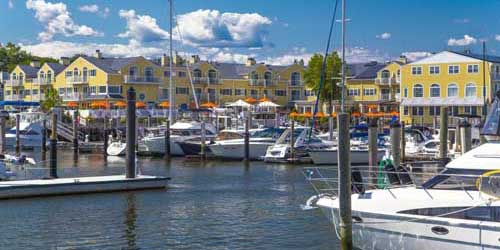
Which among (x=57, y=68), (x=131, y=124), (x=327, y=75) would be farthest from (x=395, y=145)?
(x=57, y=68)

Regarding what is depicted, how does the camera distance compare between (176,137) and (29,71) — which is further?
(29,71)

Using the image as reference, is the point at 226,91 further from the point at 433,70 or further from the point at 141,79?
the point at 433,70

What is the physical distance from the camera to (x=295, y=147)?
56.9 metres

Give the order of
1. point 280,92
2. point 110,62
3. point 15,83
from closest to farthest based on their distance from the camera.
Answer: point 110,62 < point 280,92 < point 15,83

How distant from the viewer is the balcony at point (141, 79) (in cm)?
10794

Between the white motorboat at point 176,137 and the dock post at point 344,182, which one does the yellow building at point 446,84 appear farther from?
the dock post at point 344,182

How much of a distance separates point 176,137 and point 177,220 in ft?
124

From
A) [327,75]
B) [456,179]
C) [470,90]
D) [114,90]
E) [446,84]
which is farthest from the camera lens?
[114,90]

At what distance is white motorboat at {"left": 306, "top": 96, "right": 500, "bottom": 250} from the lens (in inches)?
704

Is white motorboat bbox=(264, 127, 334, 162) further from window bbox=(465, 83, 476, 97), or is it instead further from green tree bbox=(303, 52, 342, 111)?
green tree bbox=(303, 52, 342, 111)

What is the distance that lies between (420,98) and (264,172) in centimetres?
5231

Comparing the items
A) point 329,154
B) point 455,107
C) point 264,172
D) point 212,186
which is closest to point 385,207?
point 212,186

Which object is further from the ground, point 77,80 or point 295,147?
point 77,80

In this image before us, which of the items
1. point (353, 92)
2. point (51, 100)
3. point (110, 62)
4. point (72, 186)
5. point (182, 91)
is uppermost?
point (110, 62)
